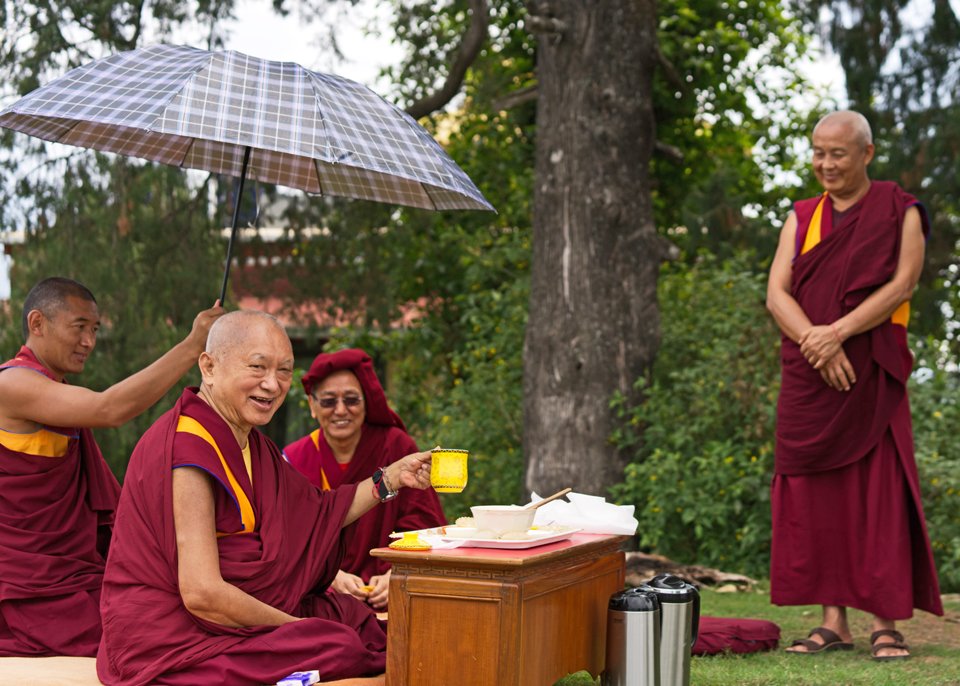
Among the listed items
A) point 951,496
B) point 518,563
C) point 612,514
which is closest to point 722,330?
point 951,496

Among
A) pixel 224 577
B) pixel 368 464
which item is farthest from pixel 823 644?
pixel 224 577

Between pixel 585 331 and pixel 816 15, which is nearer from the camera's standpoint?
pixel 585 331

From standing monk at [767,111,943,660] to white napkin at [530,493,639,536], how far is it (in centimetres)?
125

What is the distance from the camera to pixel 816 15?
866 centimetres

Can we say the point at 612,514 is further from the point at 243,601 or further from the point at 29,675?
the point at 29,675

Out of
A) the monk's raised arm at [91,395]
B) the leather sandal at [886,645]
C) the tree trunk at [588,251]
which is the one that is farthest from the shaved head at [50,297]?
the tree trunk at [588,251]

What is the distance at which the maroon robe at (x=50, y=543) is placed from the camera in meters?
4.17

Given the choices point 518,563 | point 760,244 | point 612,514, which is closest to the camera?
point 518,563

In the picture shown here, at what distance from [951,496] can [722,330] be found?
180 cm

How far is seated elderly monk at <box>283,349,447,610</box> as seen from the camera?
509 cm

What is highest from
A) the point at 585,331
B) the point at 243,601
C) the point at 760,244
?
the point at 760,244

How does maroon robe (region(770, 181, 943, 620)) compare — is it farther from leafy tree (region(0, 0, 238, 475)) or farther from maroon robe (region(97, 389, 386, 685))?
leafy tree (region(0, 0, 238, 475))

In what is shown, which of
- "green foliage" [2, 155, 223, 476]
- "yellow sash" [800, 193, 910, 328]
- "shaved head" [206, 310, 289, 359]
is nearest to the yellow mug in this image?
"shaved head" [206, 310, 289, 359]

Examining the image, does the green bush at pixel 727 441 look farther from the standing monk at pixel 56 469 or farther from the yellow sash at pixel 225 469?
the yellow sash at pixel 225 469
